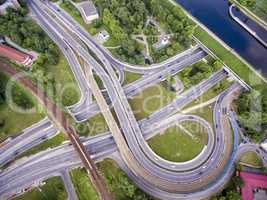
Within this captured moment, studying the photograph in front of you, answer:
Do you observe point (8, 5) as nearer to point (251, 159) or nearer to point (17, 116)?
point (17, 116)

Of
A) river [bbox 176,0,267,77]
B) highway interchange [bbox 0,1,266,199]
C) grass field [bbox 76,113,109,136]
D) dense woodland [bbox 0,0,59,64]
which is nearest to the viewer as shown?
highway interchange [bbox 0,1,266,199]

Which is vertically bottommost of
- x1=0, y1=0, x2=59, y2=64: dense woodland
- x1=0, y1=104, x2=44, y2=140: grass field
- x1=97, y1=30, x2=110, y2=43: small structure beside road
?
x1=0, y1=104, x2=44, y2=140: grass field

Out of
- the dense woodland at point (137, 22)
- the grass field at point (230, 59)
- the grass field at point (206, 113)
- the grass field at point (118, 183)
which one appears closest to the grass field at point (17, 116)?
the grass field at point (118, 183)

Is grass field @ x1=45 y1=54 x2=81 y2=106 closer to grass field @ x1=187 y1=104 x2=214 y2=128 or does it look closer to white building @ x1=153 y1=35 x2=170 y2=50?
white building @ x1=153 y1=35 x2=170 y2=50

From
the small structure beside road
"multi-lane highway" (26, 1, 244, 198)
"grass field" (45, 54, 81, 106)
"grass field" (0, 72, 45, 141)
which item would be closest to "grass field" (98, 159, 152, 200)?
"multi-lane highway" (26, 1, 244, 198)

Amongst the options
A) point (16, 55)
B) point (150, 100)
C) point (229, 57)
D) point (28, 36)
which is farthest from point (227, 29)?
point (16, 55)

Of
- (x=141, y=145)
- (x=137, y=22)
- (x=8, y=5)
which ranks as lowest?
(x=141, y=145)
